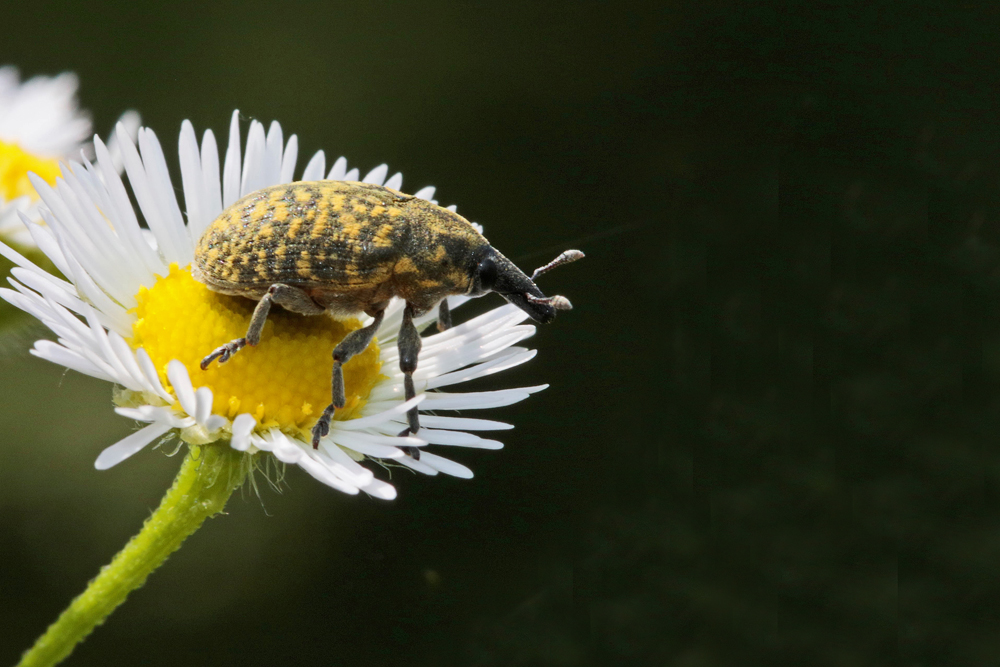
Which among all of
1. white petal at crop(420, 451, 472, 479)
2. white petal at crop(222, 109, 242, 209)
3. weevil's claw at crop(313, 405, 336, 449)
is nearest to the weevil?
weevil's claw at crop(313, 405, 336, 449)

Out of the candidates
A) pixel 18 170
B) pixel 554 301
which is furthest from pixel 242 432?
pixel 18 170

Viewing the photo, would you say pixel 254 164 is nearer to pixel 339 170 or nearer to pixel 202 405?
pixel 339 170

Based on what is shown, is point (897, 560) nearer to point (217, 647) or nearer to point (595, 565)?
point (595, 565)

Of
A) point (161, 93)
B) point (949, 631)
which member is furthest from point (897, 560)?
point (161, 93)

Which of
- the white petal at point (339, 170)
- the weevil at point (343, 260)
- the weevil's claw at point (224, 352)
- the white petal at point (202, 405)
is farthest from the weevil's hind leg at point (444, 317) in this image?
the white petal at point (202, 405)

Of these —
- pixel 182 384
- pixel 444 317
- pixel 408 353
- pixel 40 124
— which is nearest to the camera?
pixel 182 384

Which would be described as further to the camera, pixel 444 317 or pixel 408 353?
pixel 444 317

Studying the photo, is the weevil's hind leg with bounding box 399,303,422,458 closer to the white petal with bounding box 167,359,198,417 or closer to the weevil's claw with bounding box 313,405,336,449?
the weevil's claw with bounding box 313,405,336,449
